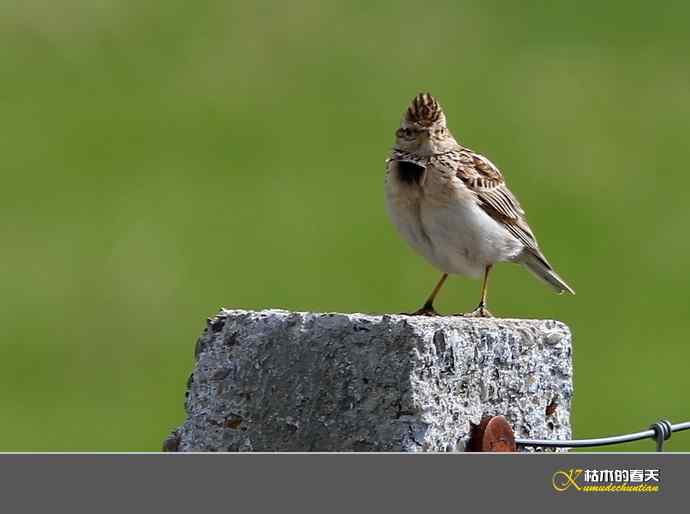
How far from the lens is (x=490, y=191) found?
8609 mm

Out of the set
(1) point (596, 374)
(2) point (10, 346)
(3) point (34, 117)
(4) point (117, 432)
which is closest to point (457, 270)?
(4) point (117, 432)

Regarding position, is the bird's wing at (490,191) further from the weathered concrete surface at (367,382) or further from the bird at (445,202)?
the weathered concrete surface at (367,382)

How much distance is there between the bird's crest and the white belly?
1.39 ft

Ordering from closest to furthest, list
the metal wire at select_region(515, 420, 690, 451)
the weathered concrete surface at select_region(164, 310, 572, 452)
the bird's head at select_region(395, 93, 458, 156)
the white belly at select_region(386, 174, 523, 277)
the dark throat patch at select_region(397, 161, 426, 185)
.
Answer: the weathered concrete surface at select_region(164, 310, 572, 452) → the metal wire at select_region(515, 420, 690, 451) → the white belly at select_region(386, 174, 523, 277) → the dark throat patch at select_region(397, 161, 426, 185) → the bird's head at select_region(395, 93, 458, 156)

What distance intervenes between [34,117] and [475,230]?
19500 millimetres

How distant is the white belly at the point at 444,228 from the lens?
7980 mm

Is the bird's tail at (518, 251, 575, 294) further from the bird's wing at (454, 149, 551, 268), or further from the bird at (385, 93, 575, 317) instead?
the bird at (385, 93, 575, 317)
